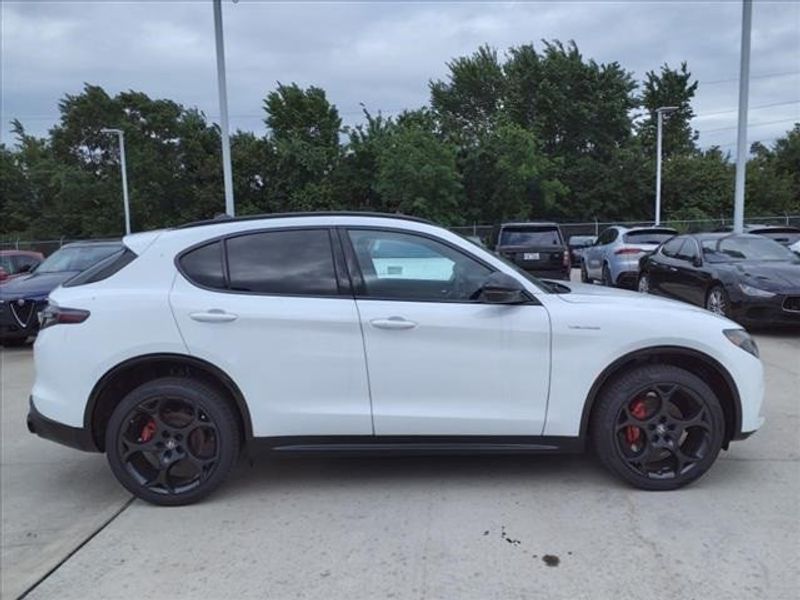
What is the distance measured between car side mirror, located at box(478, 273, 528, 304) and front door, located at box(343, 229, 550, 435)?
1.7 inches

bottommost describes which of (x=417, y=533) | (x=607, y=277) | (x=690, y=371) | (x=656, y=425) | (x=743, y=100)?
(x=417, y=533)

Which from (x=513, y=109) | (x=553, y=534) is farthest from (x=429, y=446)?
(x=513, y=109)

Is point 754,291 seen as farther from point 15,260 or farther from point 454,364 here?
point 15,260

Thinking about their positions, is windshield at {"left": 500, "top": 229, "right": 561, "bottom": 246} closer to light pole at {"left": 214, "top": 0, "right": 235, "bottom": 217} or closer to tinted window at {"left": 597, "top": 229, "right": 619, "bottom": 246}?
tinted window at {"left": 597, "top": 229, "right": 619, "bottom": 246}

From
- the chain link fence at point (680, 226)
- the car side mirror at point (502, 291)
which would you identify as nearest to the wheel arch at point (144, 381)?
the car side mirror at point (502, 291)

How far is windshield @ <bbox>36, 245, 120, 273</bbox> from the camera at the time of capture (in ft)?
35.8

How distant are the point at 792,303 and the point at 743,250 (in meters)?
1.62

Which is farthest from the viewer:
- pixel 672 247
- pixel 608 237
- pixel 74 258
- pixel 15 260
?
pixel 608 237

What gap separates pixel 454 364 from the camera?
392cm

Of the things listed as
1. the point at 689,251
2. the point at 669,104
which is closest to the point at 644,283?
the point at 689,251

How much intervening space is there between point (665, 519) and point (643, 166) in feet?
→ 139

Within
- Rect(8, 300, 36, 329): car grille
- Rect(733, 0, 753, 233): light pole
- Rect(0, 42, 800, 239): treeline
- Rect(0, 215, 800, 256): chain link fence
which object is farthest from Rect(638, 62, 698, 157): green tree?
Rect(8, 300, 36, 329): car grille

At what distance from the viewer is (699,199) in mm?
41844

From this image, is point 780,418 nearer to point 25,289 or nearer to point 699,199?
point 25,289
